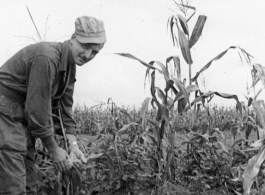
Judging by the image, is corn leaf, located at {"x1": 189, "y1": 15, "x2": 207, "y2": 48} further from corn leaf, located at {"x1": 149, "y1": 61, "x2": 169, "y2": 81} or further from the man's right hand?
the man's right hand

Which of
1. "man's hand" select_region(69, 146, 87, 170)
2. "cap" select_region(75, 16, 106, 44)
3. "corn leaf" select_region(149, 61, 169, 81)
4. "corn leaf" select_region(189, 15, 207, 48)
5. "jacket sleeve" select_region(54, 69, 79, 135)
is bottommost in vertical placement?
"man's hand" select_region(69, 146, 87, 170)

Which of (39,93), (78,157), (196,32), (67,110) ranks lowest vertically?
(78,157)

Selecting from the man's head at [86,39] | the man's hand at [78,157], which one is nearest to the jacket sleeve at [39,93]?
the man's head at [86,39]

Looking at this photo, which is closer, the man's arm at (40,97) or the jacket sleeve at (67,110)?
the man's arm at (40,97)

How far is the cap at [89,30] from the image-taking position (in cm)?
281

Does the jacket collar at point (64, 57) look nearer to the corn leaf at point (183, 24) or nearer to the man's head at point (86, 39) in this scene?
the man's head at point (86, 39)

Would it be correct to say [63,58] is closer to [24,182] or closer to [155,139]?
[24,182]

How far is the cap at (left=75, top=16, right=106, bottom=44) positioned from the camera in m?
2.81

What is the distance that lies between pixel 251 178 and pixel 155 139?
1598 millimetres

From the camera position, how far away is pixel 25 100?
308cm

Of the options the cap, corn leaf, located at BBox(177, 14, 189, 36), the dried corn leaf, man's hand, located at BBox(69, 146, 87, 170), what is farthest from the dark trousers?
corn leaf, located at BBox(177, 14, 189, 36)

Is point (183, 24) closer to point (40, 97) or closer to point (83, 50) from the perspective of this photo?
point (83, 50)

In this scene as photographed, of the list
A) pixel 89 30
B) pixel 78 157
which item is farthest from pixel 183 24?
pixel 78 157

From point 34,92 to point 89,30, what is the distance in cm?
54
